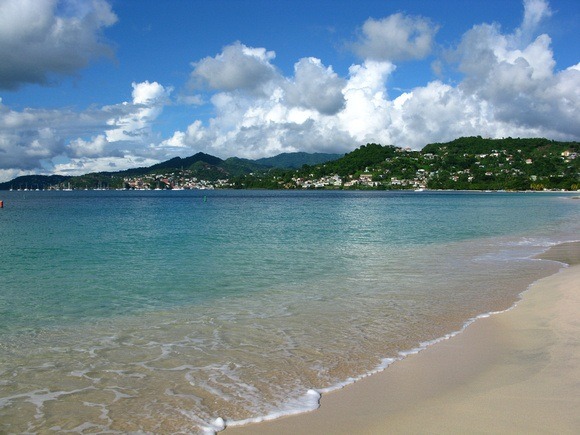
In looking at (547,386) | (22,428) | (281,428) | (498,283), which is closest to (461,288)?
(498,283)

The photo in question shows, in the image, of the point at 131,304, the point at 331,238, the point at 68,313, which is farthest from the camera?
the point at 331,238

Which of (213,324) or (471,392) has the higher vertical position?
(471,392)

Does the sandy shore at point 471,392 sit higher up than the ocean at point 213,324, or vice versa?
the sandy shore at point 471,392

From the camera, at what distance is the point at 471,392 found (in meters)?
6.76

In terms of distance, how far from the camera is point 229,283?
16578 mm

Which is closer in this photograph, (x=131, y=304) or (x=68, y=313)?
(x=68, y=313)

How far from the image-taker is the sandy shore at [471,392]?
18.9 ft

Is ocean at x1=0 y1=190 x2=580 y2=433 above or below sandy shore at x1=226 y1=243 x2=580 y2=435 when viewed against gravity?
below

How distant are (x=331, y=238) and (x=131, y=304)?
20972mm

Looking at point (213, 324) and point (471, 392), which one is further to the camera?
point (213, 324)

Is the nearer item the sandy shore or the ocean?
the sandy shore

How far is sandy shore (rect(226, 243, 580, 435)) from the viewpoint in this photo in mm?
5750

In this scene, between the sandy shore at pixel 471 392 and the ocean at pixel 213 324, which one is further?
the ocean at pixel 213 324

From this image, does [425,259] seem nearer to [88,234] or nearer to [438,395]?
[438,395]
